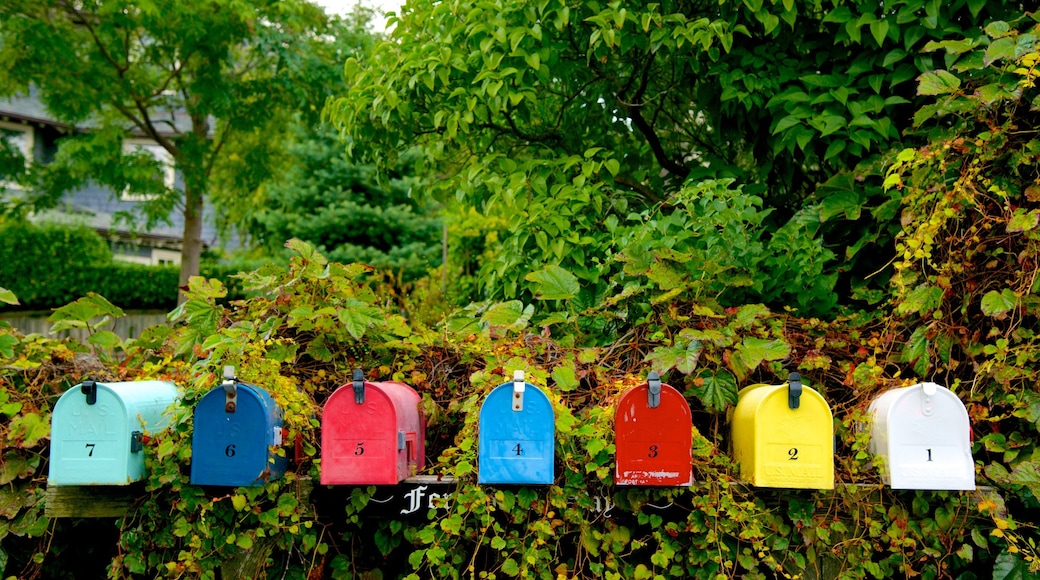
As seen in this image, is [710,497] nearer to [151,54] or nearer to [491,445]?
[491,445]

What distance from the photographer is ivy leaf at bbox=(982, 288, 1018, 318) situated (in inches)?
99.7

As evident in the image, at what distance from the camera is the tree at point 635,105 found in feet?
10.7

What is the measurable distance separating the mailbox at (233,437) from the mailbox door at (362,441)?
17 centimetres

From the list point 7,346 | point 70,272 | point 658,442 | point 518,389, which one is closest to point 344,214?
point 70,272

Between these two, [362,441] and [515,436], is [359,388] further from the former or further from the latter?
[515,436]

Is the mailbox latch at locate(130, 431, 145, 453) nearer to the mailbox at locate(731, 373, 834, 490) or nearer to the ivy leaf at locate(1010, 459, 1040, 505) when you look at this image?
the mailbox at locate(731, 373, 834, 490)

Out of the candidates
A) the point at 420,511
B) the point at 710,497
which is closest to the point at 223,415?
the point at 420,511

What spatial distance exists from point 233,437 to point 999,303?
2.31 m

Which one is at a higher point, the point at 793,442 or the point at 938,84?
the point at 938,84

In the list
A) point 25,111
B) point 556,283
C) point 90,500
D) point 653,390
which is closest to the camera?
point 653,390

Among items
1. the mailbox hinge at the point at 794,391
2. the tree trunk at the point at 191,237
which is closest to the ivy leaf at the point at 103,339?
the mailbox hinge at the point at 794,391

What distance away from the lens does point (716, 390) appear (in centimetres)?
261

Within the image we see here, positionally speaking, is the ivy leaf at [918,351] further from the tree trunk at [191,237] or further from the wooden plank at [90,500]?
the tree trunk at [191,237]

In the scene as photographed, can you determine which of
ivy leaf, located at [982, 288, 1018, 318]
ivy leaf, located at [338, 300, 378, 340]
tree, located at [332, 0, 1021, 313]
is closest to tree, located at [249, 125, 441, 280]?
tree, located at [332, 0, 1021, 313]
